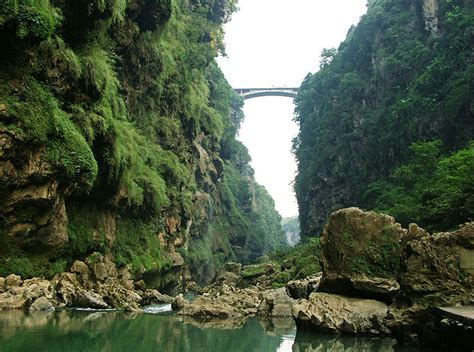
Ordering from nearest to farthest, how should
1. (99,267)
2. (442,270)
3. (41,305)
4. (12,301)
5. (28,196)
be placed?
(442,270) < (12,301) < (41,305) < (28,196) < (99,267)

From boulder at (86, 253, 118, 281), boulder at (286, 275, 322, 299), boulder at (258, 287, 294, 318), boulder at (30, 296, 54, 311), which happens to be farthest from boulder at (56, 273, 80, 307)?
boulder at (286, 275, 322, 299)

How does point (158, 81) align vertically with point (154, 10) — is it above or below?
below

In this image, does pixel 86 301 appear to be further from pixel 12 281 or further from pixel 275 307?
pixel 275 307

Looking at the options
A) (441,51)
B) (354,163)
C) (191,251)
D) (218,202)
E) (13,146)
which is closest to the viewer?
(13,146)

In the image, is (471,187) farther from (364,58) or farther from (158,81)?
(364,58)

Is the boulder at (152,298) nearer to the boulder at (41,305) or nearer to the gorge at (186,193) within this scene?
the gorge at (186,193)

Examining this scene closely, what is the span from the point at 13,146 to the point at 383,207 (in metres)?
20.8

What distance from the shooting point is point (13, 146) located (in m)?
13.2

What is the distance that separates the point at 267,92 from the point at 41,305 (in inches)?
2563

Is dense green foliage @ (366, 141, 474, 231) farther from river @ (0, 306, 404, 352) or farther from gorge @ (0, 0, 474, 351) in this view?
river @ (0, 306, 404, 352)

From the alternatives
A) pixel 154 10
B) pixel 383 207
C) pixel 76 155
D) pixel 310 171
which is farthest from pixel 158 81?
pixel 310 171

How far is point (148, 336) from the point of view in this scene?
390 inches

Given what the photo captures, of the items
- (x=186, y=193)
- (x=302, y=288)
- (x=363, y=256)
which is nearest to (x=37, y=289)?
(x=302, y=288)

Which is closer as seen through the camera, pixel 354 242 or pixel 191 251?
pixel 354 242
